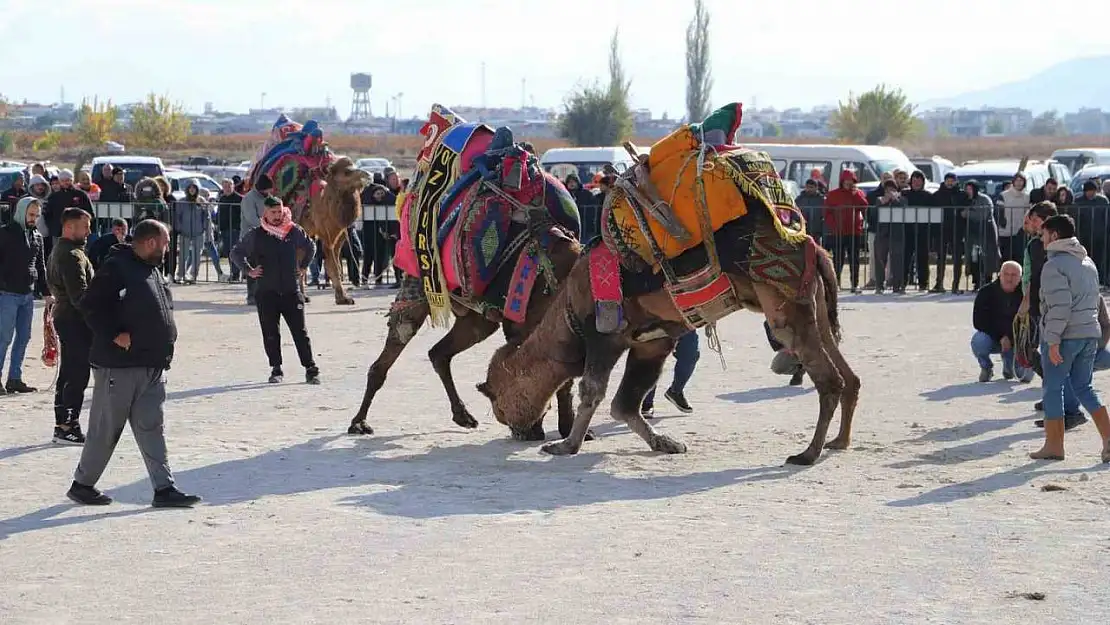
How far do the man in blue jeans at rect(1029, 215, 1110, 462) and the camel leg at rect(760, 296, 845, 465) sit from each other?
1296 mm

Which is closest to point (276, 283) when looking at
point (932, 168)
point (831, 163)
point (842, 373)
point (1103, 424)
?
point (842, 373)

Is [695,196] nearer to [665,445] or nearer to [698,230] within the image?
[698,230]

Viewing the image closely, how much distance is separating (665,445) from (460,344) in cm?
188

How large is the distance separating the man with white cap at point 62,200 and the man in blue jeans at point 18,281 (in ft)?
19.2

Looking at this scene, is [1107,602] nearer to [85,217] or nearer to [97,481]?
[97,481]

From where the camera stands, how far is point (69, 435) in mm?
11312

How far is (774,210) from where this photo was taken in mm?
10258

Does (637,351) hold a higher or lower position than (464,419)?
higher

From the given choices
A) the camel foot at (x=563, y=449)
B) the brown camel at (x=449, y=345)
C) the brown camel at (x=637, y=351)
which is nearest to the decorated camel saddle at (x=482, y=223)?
the brown camel at (x=449, y=345)

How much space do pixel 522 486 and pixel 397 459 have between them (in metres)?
1.30

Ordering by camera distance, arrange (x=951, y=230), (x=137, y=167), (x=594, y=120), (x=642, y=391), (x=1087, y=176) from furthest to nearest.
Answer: (x=594, y=120), (x=137, y=167), (x=1087, y=176), (x=951, y=230), (x=642, y=391)

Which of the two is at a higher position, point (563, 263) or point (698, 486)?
point (563, 263)

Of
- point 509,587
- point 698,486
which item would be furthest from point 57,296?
point 509,587

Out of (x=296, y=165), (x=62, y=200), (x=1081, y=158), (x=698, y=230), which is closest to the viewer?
(x=698, y=230)
